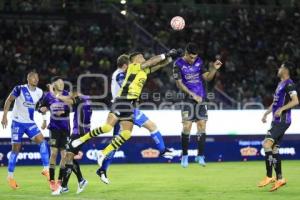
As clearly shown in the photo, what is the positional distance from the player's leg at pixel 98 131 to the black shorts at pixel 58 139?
1.45 m

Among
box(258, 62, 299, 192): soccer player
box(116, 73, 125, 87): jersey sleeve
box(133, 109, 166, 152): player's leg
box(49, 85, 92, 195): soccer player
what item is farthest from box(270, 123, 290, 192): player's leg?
box(49, 85, 92, 195): soccer player

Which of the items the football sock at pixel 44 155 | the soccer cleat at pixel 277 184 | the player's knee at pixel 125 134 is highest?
the player's knee at pixel 125 134

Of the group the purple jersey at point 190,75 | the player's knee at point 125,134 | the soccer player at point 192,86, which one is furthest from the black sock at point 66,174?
the purple jersey at point 190,75

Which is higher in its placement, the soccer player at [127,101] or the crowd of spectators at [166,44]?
the crowd of spectators at [166,44]

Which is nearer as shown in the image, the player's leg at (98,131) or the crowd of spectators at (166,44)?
the player's leg at (98,131)

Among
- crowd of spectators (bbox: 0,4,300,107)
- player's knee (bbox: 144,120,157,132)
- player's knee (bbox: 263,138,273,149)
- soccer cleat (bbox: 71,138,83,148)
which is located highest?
crowd of spectators (bbox: 0,4,300,107)

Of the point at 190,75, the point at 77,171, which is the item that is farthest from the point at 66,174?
the point at 190,75

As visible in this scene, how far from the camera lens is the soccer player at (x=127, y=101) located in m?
15.2

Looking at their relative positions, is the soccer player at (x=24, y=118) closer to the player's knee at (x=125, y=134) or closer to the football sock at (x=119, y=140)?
the football sock at (x=119, y=140)

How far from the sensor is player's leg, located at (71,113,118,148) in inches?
586

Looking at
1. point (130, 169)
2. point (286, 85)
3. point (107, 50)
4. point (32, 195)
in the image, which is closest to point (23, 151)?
point (130, 169)

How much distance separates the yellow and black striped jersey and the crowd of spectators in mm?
11458

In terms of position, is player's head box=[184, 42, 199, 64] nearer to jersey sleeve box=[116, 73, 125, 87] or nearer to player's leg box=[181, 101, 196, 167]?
player's leg box=[181, 101, 196, 167]

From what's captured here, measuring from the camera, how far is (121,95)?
50.4ft
